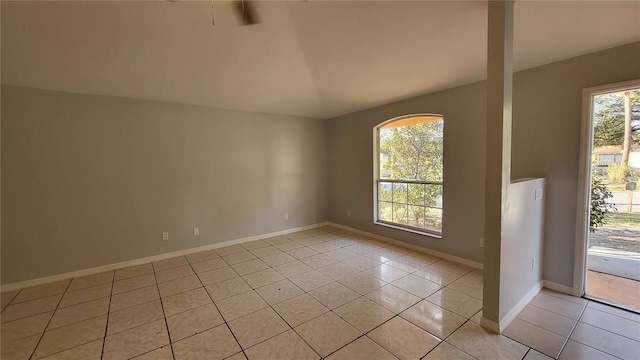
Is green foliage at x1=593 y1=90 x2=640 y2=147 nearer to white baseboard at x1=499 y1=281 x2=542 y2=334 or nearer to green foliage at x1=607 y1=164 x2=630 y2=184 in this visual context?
green foliage at x1=607 y1=164 x2=630 y2=184

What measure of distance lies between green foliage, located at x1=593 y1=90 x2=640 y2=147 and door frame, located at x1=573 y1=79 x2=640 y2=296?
120 mm

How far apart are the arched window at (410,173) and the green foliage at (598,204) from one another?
1586 mm

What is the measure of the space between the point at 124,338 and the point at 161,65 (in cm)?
284

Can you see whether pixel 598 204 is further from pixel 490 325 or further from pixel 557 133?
pixel 490 325

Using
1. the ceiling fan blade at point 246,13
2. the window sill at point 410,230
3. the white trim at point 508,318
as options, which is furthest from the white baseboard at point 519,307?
the ceiling fan blade at point 246,13

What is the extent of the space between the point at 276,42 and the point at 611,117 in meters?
3.62

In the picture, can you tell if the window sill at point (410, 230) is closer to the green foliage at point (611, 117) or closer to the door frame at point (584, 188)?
the door frame at point (584, 188)

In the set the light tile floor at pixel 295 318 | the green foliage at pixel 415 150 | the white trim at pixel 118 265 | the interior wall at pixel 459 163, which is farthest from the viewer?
the green foliage at pixel 415 150

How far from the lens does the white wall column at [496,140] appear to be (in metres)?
1.91

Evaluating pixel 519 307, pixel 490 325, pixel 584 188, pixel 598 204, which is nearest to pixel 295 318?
pixel 490 325

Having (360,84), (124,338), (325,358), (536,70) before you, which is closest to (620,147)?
(536,70)

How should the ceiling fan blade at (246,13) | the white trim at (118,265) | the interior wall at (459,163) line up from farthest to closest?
the interior wall at (459,163)
the white trim at (118,265)
the ceiling fan blade at (246,13)

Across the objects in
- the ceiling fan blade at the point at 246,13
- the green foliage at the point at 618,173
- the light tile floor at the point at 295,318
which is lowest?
the light tile floor at the point at 295,318

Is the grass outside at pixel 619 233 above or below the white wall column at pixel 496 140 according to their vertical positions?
below
